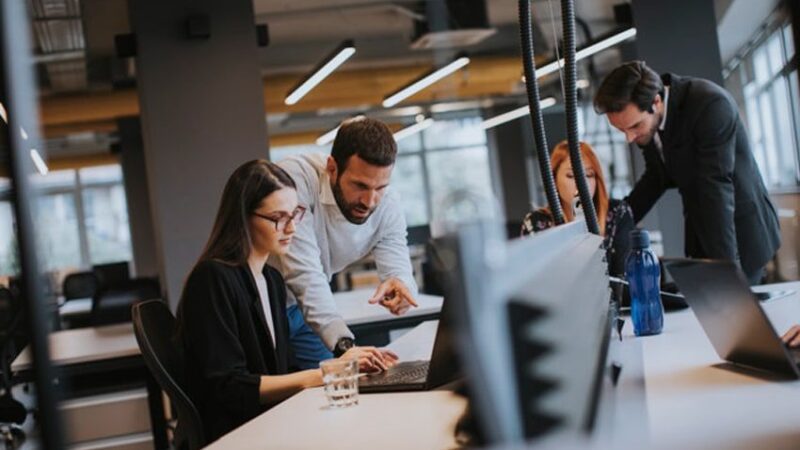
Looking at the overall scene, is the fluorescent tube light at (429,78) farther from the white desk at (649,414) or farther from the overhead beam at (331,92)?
the white desk at (649,414)

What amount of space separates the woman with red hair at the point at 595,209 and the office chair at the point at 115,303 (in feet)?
10.6

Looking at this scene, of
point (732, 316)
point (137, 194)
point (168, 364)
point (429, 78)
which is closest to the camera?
point (732, 316)

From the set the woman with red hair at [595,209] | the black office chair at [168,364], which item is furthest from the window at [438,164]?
the black office chair at [168,364]

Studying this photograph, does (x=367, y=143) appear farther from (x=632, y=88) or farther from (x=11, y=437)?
(x=11, y=437)

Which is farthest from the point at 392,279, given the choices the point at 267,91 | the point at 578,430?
the point at 267,91

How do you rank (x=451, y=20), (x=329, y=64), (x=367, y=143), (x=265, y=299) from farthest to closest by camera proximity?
1. (x=451, y=20)
2. (x=329, y=64)
3. (x=367, y=143)
4. (x=265, y=299)

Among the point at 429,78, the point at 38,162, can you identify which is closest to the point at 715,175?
the point at 38,162

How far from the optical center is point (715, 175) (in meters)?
3.29

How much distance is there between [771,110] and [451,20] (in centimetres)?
392

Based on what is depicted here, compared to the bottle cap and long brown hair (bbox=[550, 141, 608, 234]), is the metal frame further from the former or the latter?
long brown hair (bbox=[550, 141, 608, 234])

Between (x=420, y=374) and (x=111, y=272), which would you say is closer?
(x=420, y=374)

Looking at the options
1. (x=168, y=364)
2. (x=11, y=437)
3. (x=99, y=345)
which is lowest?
(x=11, y=437)

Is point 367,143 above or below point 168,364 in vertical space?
above

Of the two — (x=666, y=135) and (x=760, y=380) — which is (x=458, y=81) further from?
(x=760, y=380)
